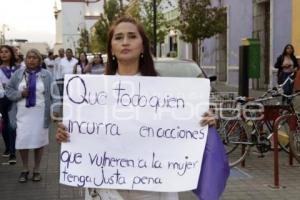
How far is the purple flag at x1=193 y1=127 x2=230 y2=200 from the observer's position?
3.05 m

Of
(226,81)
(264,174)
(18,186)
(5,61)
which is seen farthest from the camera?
(226,81)

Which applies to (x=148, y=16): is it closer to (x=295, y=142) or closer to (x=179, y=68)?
(x=179, y=68)

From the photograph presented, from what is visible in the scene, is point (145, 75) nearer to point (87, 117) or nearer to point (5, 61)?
point (87, 117)

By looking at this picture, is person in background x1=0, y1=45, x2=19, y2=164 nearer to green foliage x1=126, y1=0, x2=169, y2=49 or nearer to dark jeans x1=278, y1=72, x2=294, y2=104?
dark jeans x1=278, y1=72, x2=294, y2=104

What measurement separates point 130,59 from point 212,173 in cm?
75

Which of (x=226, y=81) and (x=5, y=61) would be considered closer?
(x=5, y=61)

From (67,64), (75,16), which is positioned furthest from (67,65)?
(75,16)

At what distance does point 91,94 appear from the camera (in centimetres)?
320

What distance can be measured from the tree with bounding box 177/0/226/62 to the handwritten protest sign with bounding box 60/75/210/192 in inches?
765

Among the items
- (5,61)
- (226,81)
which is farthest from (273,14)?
(5,61)

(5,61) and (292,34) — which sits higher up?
(292,34)

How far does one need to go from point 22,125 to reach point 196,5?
16.0 m

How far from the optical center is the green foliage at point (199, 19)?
22.4 metres

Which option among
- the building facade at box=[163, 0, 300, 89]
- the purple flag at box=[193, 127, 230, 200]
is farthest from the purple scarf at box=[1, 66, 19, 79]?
the building facade at box=[163, 0, 300, 89]
